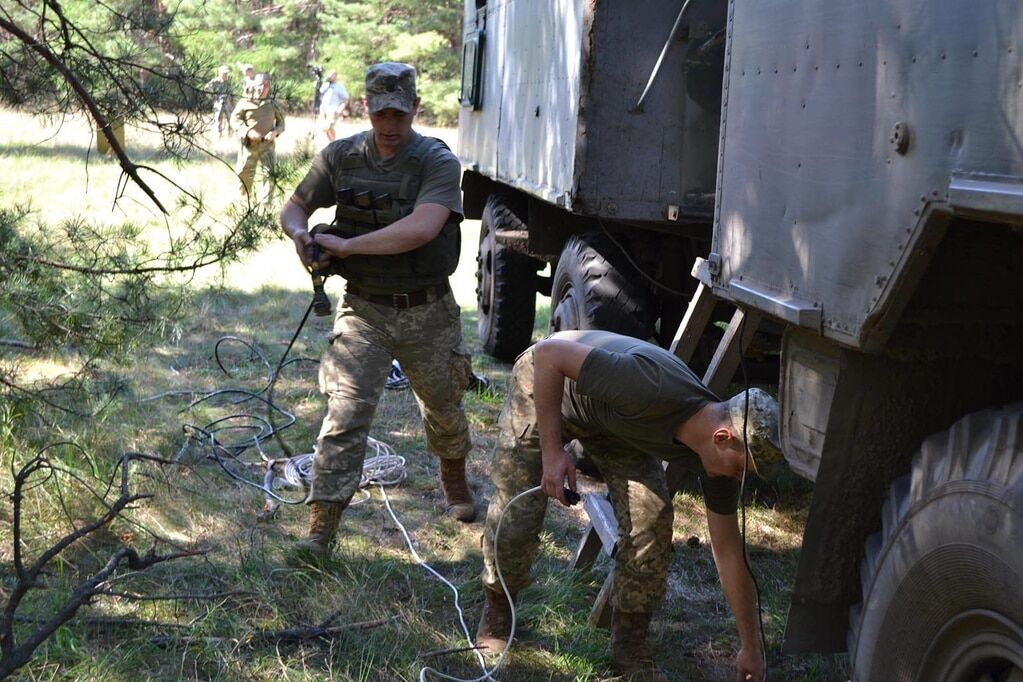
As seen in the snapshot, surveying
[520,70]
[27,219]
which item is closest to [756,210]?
[27,219]

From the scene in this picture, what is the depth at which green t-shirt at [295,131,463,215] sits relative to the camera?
479 centimetres

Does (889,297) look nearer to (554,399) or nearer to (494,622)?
(554,399)

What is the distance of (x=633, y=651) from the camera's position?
391 cm

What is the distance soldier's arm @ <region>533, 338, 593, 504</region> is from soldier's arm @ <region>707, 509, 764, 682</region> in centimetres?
43

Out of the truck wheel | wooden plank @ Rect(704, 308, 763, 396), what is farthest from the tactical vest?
the truck wheel

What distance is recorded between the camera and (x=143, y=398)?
6.88 m

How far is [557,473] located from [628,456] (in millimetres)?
455

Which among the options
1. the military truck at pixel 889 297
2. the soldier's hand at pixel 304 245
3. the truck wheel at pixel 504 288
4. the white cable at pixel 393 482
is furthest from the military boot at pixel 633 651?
the truck wheel at pixel 504 288

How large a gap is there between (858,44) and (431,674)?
2.23 m

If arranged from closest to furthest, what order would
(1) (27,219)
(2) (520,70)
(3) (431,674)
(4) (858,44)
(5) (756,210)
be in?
1. (4) (858,44)
2. (5) (756,210)
3. (3) (431,674)
4. (1) (27,219)
5. (2) (520,70)

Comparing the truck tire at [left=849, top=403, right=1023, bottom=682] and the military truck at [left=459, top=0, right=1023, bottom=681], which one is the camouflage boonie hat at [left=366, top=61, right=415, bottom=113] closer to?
the military truck at [left=459, top=0, right=1023, bottom=681]

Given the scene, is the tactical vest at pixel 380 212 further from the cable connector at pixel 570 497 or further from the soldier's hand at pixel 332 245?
the cable connector at pixel 570 497

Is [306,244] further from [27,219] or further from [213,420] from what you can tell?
[213,420]

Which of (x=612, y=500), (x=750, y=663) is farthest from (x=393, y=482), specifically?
(x=750, y=663)
